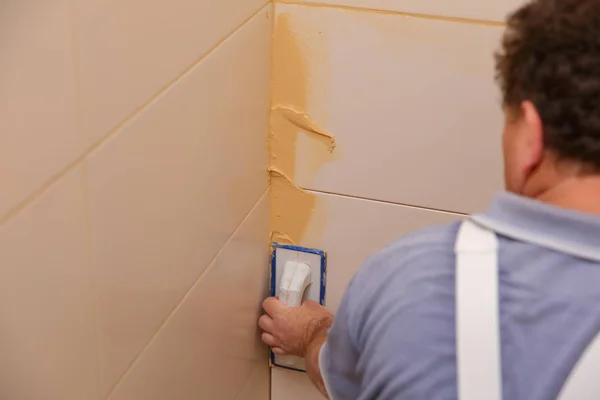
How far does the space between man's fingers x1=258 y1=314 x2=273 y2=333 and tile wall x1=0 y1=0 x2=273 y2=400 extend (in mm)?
119

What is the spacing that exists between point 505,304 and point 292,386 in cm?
83

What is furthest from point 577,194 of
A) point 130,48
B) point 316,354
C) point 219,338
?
point 219,338

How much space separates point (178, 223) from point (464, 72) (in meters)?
0.45

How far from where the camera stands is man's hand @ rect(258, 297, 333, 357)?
3.78 feet

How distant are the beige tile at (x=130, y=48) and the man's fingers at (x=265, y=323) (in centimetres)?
54

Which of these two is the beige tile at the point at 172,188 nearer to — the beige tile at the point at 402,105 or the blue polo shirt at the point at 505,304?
the beige tile at the point at 402,105

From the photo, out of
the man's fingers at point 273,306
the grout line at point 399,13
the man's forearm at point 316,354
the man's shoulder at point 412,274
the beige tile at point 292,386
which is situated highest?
the grout line at point 399,13

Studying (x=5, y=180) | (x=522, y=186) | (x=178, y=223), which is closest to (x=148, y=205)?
(x=178, y=223)

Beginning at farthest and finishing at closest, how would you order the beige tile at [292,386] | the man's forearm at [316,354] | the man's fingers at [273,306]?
the beige tile at [292,386]
the man's fingers at [273,306]
the man's forearm at [316,354]

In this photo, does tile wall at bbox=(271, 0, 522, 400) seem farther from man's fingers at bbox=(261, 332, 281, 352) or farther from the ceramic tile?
man's fingers at bbox=(261, 332, 281, 352)

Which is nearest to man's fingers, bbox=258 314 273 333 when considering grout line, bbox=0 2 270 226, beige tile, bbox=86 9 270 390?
beige tile, bbox=86 9 270 390

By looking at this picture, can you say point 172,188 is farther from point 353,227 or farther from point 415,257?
point 353,227

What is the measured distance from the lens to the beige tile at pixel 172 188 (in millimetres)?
708

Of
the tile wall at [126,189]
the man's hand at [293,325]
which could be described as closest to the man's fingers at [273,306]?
the man's hand at [293,325]
